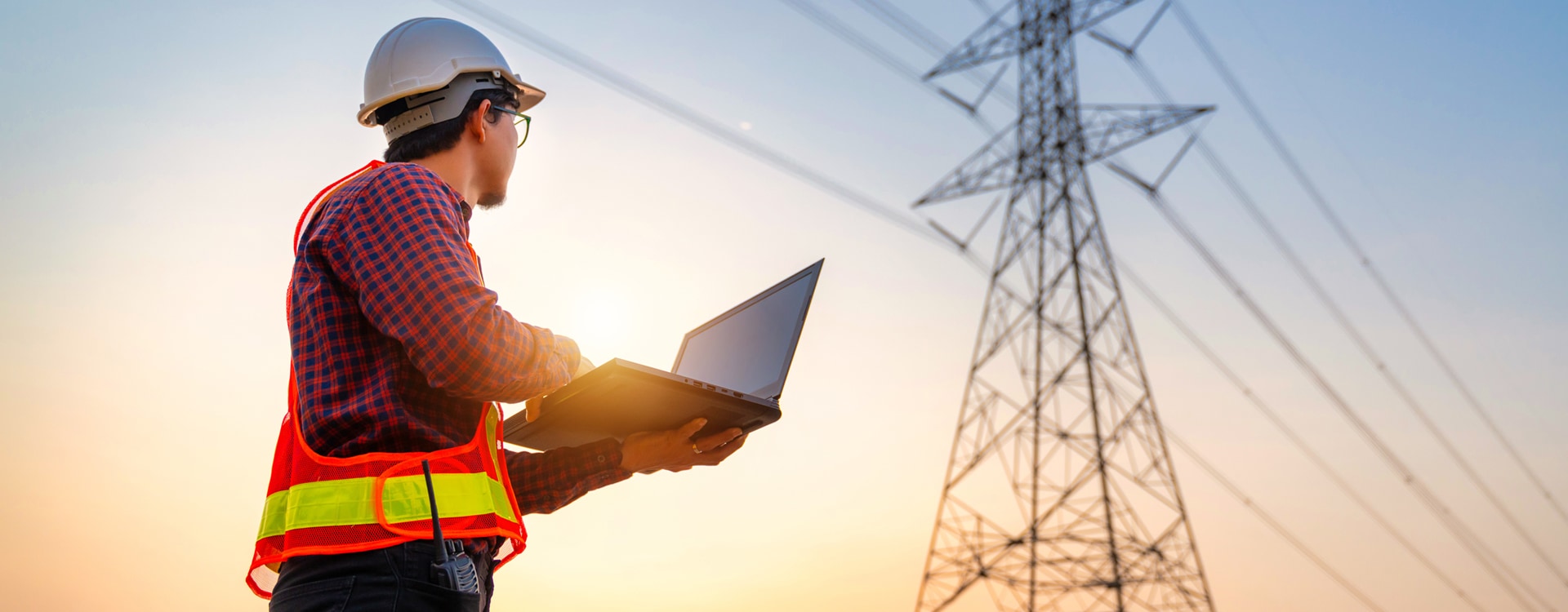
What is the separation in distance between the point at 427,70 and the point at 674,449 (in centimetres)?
98

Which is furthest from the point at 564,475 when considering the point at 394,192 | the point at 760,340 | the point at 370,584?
the point at 394,192

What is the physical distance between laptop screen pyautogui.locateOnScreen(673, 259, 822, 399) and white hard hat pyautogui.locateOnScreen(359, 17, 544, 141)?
0.85 m

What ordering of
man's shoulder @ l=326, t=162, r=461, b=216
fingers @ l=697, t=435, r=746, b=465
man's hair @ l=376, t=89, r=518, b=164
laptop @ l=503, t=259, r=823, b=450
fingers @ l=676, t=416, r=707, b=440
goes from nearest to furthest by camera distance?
man's shoulder @ l=326, t=162, r=461, b=216, laptop @ l=503, t=259, r=823, b=450, man's hair @ l=376, t=89, r=518, b=164, fingers @ l=676, t=416, r=707, b=440, fingers @ l=697, t=435, r=746, b=465

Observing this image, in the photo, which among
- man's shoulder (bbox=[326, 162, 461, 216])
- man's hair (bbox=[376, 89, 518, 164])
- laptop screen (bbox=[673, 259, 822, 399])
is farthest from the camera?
laptop screen (bbox=[673, 259, 822, 399])

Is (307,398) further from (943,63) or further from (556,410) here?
(943,63)

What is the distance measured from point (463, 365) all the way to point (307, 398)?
0.92ft

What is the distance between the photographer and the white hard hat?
81.7 inches

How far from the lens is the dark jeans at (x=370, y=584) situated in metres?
1.52

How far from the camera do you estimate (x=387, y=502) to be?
5.08 ft

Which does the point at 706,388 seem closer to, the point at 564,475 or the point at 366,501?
the point at 564,475

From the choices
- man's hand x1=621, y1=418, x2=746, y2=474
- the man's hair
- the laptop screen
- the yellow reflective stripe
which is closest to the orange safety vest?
the yellow reflective stripe

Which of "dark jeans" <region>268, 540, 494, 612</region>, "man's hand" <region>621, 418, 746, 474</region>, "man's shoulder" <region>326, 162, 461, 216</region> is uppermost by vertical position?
"man's shoulder" <region>326, 162, 461, 216</region>

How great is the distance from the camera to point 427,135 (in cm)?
A: 204

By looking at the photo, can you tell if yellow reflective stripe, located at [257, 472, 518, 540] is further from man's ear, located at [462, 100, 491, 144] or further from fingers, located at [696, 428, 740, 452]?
man's ear, located at [462, 100, 491, 144]
